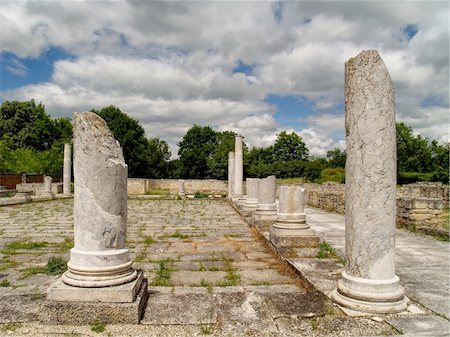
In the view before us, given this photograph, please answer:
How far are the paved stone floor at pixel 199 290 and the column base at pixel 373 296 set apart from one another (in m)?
0.15

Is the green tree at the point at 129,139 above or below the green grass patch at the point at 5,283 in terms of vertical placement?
above

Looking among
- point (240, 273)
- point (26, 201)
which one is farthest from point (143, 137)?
point (240, 273)

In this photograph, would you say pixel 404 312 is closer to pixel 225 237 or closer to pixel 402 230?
pixel 225 237

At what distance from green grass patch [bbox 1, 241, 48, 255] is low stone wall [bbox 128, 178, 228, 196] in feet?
81.7

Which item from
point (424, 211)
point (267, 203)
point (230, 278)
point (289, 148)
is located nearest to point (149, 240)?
point (267, 203)

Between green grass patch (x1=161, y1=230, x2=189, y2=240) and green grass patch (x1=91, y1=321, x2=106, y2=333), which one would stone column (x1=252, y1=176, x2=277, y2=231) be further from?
green grass patch (x1=91, y1=321, x2=106, y2=333)

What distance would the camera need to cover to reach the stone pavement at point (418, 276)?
3.51m

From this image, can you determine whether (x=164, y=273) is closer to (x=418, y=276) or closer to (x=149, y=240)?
(x=149, y=240)

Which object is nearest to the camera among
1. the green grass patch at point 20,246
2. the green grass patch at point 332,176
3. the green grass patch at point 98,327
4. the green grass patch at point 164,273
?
the green grass patch at point 98,327

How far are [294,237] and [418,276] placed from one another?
7.20 ft

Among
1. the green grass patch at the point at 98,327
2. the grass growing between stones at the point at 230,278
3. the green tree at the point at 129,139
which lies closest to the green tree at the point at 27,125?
the green tree at the point at 129,139

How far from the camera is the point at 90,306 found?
11.6 feet

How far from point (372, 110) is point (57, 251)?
244 inches

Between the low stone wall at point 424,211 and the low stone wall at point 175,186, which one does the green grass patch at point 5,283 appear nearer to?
the low stone wall at point 424,211
